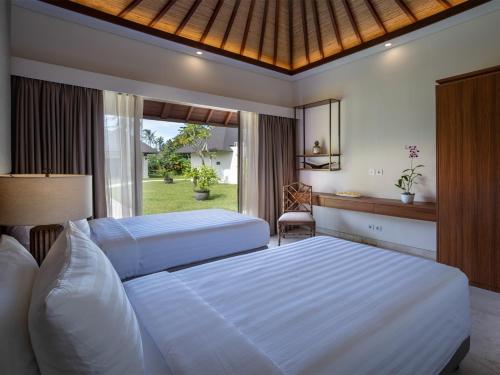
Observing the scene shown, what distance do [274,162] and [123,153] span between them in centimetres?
266

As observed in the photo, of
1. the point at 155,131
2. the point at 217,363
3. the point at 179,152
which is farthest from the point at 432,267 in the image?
the point at 179,152

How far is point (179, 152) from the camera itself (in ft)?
28.2

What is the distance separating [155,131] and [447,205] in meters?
6.23

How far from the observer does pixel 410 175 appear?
4.13 metres

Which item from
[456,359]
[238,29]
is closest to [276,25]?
[238,29]

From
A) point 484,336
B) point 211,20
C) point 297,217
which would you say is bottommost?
point 484,336

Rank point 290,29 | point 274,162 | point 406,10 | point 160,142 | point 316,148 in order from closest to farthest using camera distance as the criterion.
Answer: point 406,10, point 290,29, point 316,148, point 274,162, point 160,142

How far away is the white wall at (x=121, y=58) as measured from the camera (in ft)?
11.0

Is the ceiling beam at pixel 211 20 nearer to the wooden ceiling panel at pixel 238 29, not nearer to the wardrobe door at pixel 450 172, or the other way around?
the wooden ceiling panel at pixel 238 29

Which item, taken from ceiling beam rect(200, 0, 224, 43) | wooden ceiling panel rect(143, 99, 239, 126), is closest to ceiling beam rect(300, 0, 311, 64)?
ceiling beam rect(200, 0, 224, 43)

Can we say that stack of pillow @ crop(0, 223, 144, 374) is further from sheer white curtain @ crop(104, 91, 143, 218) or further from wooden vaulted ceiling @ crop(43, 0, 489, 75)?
wooden vaulted ceiling @ crop(43, 0, 489, 75)

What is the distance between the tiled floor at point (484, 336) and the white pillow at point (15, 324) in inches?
90.0

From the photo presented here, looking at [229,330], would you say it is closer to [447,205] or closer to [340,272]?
[340,272]

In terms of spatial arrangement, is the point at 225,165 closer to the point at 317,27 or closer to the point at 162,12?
the point at 317,27
